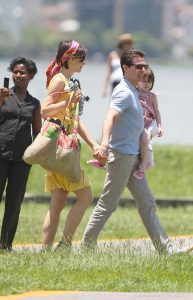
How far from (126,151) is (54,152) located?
0.63 metres

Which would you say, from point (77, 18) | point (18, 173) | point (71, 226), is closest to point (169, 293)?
point (71, 226)

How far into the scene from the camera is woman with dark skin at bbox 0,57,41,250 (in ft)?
26.3

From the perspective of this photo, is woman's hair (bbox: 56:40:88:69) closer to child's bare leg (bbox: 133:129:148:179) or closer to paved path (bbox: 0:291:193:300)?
child's bare leg (bbox: 133:129:148:179)

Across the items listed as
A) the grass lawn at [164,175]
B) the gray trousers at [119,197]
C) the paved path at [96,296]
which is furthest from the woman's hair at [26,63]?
the grass lawn at [164,175]

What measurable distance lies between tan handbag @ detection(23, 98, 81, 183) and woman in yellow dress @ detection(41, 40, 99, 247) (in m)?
0.18

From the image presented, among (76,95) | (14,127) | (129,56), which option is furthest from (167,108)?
(76,95)

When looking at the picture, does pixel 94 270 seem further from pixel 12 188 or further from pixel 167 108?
pixel 167 108

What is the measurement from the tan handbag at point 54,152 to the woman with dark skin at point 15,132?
0.59 meters

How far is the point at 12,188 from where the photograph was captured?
8.15 meters

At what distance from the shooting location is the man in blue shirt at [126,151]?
301 inches

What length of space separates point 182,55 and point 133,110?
12036 centimetres

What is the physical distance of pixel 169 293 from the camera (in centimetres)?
623

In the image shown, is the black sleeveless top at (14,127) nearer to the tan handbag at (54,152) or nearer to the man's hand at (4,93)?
the man's hand at (4,93)

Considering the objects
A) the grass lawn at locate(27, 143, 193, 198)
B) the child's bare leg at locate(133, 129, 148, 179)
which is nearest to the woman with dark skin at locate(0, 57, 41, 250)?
the child's bare leg at locate(133, 129, 148, 179)
